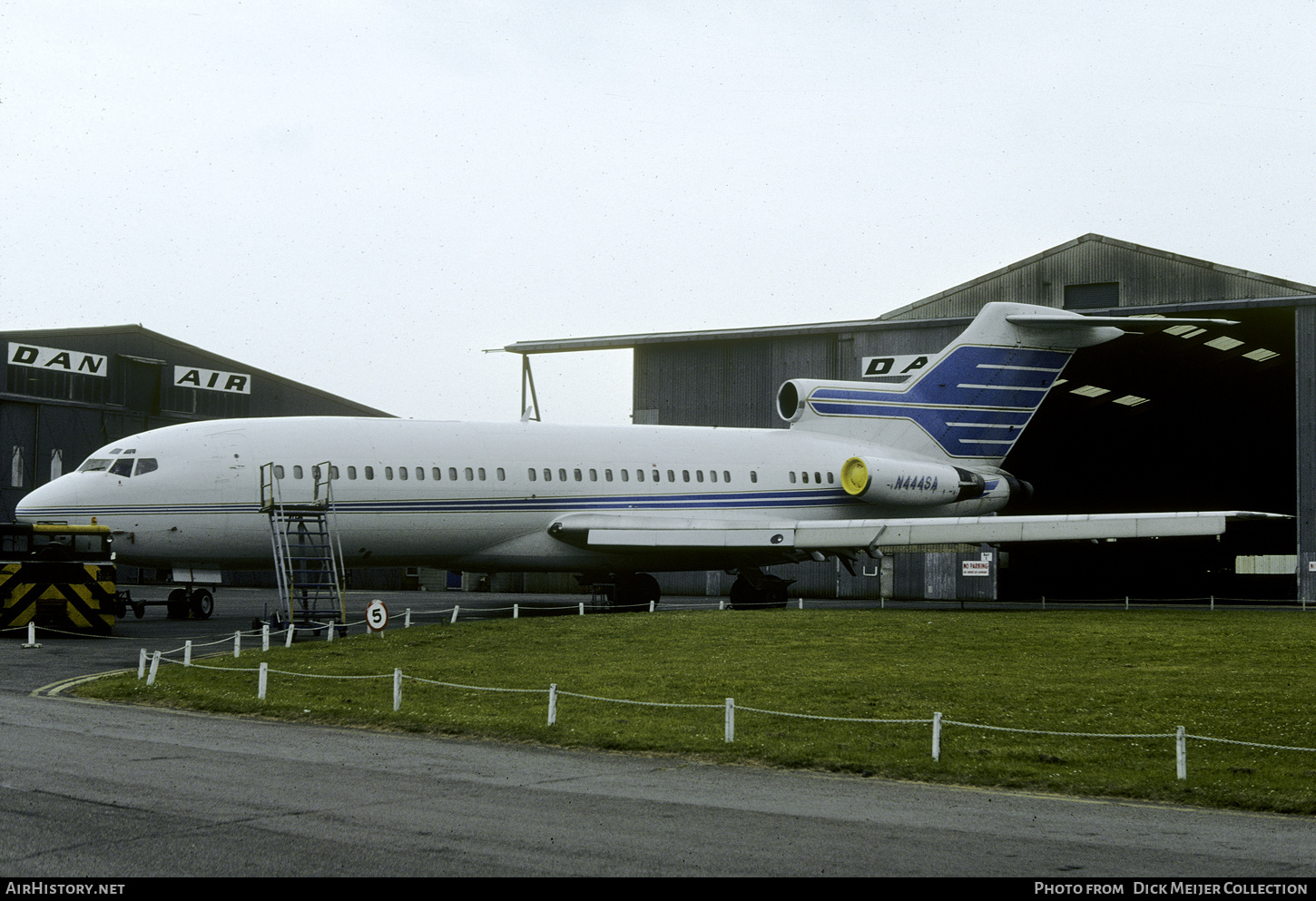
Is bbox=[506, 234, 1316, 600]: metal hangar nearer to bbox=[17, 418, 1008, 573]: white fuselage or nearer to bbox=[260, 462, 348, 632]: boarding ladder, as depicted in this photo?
bbox=[17, 418, 1008, 573]: white fuselage

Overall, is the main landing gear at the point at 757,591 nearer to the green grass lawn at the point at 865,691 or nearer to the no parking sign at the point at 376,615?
the green grass lawn at the point at 865,691

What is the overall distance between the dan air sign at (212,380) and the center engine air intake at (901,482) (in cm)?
3669

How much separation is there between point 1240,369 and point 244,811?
47265mm

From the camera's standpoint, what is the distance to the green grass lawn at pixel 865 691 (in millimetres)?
13508

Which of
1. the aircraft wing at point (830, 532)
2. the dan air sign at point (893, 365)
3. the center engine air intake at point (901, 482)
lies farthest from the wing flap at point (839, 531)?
the dan air sign at point (893, 365)

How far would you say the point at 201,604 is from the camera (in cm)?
3359

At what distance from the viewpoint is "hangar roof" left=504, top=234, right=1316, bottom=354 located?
140ft

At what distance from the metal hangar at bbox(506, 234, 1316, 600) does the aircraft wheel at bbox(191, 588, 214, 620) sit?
21696 mm

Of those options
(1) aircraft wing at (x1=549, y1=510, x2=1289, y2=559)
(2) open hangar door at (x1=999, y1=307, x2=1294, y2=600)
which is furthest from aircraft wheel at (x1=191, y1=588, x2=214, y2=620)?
(2) open hangar door at (x1=999, y1=307, x2=1294, y2=600)

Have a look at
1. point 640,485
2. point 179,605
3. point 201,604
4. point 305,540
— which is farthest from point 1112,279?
point 179,605
